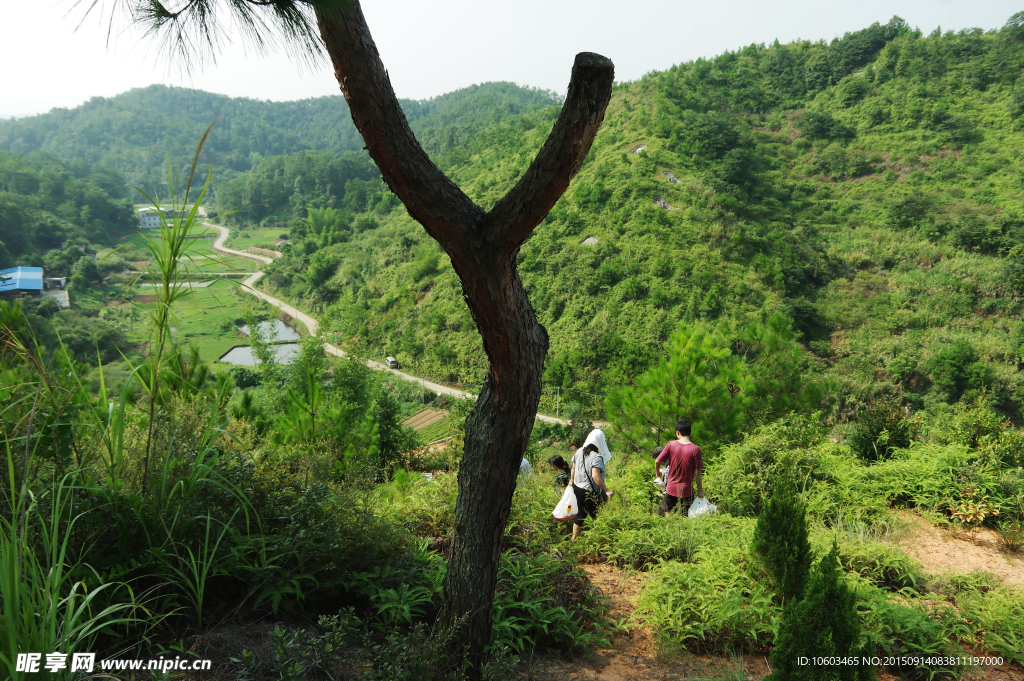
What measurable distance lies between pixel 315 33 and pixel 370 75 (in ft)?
0.90

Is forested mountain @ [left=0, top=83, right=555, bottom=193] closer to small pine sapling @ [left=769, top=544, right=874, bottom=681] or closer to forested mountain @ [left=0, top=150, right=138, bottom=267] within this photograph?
forested mountain @ [left=0, top=150, right=138, bottom=267]

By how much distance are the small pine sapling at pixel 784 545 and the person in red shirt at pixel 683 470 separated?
1138mm

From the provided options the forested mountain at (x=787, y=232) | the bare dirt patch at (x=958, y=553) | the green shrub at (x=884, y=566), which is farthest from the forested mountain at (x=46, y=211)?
the bare dirt patch at (x=958, y=553)

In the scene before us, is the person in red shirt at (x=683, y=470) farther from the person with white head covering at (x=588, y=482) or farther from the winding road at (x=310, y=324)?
the winding road at (x=310, y=324)

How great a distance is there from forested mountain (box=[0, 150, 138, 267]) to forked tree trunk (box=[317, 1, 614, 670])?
37.5 metres

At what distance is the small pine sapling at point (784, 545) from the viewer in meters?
2.46

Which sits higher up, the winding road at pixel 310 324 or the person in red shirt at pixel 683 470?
the person in red shirt at pixel 683 470

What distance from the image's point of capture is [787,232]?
27.6 metres

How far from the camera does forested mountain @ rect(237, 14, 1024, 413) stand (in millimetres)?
21859

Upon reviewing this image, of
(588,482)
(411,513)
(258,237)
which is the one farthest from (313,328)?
(411,513)

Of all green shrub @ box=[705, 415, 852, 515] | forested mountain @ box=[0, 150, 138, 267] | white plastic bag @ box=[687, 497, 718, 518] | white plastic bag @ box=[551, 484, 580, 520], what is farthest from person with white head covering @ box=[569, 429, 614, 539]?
forested mountain @ box=[0, 150, 138, 267]

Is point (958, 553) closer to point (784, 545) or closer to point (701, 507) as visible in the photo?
point (701, 507)

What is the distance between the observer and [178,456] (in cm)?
214

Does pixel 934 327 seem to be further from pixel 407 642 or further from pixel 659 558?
pixel 407 642
